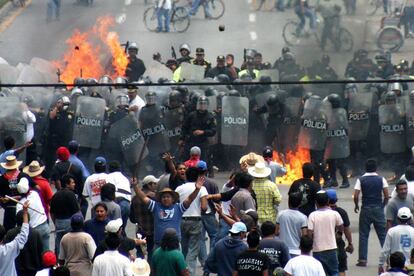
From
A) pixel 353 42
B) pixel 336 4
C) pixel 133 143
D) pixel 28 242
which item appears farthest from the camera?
pixel 336 4

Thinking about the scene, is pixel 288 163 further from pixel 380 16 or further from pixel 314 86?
pixel 380 16

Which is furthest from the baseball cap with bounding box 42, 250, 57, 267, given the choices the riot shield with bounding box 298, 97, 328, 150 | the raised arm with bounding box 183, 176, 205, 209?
the riot shield with bounding box 298, 97, 328, 150

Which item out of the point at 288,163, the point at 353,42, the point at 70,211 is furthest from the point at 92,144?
Result: the point at 353,42

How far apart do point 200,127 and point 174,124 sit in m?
0.66

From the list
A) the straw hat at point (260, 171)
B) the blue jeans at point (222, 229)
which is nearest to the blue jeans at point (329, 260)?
the blue jeans at point (222, 229)

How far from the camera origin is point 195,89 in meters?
28.5

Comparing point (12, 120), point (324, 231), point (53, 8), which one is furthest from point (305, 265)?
point (53, 8)

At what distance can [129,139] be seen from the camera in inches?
1076

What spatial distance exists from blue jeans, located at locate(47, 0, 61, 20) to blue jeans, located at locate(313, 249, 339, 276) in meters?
22.1

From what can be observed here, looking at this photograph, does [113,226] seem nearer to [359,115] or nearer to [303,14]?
[359,115]

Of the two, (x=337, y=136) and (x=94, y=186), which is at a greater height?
(x=337, y=136)

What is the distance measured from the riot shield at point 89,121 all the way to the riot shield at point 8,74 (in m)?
2.78

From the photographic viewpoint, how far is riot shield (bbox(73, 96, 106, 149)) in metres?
27.5

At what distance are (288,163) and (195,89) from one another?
1754 mm
